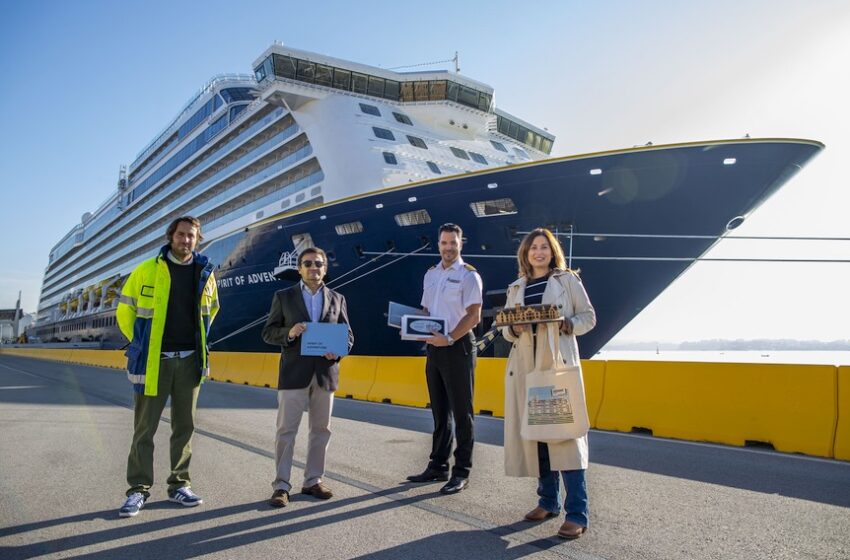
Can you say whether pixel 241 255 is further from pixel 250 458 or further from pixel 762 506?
pixel 762 506

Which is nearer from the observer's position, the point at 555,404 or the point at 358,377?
the point at 555,404

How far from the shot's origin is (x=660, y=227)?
377 inches

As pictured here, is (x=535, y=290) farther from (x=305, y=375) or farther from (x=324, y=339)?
(x=305, y=375)

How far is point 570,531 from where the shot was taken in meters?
2.61

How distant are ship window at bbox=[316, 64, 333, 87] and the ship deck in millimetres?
14001

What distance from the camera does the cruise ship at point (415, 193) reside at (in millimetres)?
9211

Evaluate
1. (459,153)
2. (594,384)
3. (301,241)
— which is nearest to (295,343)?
(594,384)

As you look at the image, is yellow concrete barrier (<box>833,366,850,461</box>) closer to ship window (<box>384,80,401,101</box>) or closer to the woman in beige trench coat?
the woman in beige trench coat

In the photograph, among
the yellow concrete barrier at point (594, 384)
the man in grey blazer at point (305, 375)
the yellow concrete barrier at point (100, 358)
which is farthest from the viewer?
the yellow concrete barrier at point (100, 358)

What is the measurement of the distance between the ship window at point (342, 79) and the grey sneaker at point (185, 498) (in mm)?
15927

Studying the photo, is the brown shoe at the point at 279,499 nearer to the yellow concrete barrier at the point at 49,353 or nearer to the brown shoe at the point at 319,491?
the brown shoe at the point at 319,491

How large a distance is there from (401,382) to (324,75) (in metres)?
11.7

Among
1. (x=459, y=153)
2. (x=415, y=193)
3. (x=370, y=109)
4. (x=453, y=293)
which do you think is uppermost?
(x=370, y=109)

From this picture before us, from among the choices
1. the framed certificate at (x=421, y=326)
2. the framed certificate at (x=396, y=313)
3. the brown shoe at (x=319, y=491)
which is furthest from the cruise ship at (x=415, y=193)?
the brown shoe at (x=319, y=491)
